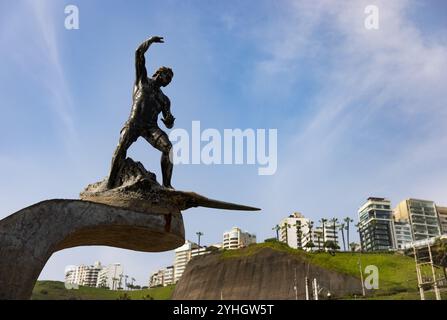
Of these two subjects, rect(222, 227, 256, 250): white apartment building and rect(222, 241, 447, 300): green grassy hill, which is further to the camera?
rect(222, 227, 256, 250): white apartment building

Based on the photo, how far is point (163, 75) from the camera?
9.91 m

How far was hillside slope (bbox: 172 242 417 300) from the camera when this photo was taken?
6592 centimetres

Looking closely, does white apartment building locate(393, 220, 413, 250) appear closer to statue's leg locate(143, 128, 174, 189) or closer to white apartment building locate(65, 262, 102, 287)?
white apartment building locate(65, 262, 102, 287)

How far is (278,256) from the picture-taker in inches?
2753

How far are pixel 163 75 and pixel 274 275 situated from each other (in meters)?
61.9

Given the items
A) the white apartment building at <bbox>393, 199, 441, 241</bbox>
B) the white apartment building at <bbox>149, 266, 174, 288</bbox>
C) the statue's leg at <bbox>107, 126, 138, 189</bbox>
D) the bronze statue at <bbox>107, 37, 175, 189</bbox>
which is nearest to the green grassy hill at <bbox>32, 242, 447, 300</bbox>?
the white apartment building at <bbox>393, 199, 441, 241</bbox>

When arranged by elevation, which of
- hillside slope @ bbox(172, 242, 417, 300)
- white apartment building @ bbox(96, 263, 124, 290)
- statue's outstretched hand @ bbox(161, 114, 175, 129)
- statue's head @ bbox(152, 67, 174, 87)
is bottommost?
statue's outstretched hand @ bbox(161, 114, 175, 129)

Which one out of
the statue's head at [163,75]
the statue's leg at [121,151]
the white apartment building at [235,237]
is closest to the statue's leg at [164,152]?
the statue's leg at [121,151]

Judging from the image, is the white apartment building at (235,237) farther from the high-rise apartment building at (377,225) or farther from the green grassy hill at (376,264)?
the green grassy hill at (376,264)

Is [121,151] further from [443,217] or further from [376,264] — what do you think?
[443,217]

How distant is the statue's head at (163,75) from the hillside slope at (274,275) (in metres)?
58.3

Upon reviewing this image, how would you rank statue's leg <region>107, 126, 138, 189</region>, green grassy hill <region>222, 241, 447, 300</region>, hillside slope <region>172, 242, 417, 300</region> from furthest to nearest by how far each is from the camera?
1. hillside slope <region>172, 242, 417, 300</region>
2. green grassy hill <region>222, 241, 447, 300</region>
3. statue's leg <region>107, 126, 138, 189</region>
